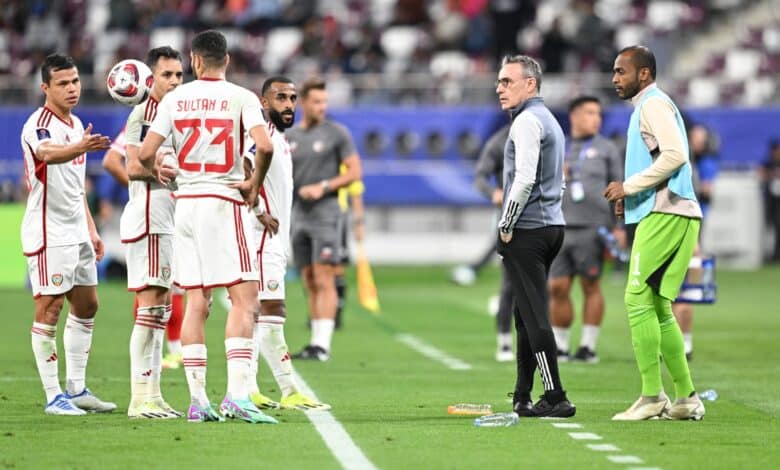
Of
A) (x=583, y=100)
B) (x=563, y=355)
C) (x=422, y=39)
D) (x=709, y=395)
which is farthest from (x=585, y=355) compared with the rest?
(x=422, y=39)

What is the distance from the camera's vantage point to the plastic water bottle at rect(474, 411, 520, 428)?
963 cm

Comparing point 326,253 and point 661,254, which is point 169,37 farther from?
point 661,254

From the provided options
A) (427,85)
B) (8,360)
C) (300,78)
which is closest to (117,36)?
(300,78)

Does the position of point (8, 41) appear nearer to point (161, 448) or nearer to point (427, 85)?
point (427, 85)

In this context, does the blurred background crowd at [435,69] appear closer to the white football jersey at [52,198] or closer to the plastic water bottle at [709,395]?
the plastic water bottle at [709,395]

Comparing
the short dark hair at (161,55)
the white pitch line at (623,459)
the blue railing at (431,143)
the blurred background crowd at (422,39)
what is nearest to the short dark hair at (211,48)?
the short dark hair at (161,55)

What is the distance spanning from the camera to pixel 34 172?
10375mm

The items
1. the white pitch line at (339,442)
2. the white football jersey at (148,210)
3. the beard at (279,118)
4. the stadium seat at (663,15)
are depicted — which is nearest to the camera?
the white pitch line at (339,442)

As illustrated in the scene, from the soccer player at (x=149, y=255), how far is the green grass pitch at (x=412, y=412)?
32 centimetres

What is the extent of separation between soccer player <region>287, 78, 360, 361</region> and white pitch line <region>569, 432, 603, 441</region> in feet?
18.6

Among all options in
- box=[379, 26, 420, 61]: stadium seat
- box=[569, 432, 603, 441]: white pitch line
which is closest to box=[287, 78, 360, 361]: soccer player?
box=[569, 432, 603, 441]: white pitch line

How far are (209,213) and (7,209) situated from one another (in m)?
19.5

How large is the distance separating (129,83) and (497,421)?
3159 millimetres

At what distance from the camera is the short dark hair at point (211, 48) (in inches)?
374
